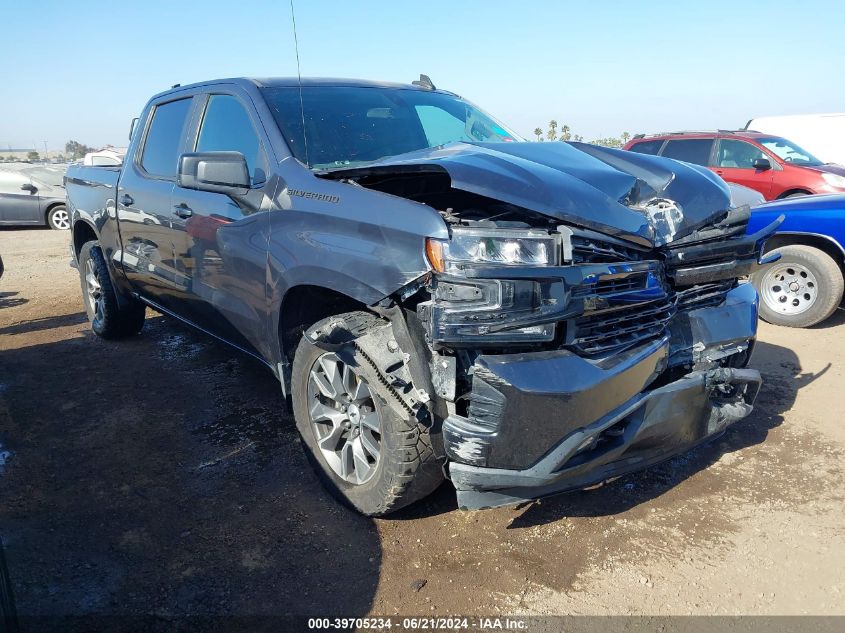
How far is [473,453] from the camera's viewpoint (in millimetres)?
2277

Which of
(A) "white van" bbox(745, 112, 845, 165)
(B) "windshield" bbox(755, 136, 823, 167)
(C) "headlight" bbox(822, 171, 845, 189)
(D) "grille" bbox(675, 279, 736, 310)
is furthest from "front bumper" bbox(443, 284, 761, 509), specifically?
(A) "white van" bbox(745, 112, 845, 165)

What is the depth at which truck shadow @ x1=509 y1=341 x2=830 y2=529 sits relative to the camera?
3010 millimetres

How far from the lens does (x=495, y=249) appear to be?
7.48ft

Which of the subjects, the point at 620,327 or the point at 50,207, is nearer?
the point at 620,327

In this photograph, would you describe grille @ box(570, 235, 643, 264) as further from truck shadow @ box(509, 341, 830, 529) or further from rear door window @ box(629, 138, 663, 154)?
rear door window @ box(629, 138, 663, 154)

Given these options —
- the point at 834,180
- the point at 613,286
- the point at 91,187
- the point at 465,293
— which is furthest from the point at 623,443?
the point at 834,180

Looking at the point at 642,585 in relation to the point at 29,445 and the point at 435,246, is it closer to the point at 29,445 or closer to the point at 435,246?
the point at 435,246

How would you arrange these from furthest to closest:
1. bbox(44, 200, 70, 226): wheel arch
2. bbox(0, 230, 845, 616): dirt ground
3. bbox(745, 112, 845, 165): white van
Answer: bbox(44, 200, 70, 226): wheel arch, bbox(745, 112, 845, 165): white van, bbox(0, 230, 845, 616): dirt ground

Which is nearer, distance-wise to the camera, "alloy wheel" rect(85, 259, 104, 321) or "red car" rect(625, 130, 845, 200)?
"alloy wheel" rect(85, 259, 104, 321)

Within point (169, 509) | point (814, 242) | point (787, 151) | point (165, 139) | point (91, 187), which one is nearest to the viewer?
point (169, 509)

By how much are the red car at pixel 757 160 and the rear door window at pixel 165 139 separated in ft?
25.4

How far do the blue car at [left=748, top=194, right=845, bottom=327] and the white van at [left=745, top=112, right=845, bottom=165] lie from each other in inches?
383

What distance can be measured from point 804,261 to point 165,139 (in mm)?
5216

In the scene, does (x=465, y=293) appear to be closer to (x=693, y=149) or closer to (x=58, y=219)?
(x=693, y=149)
